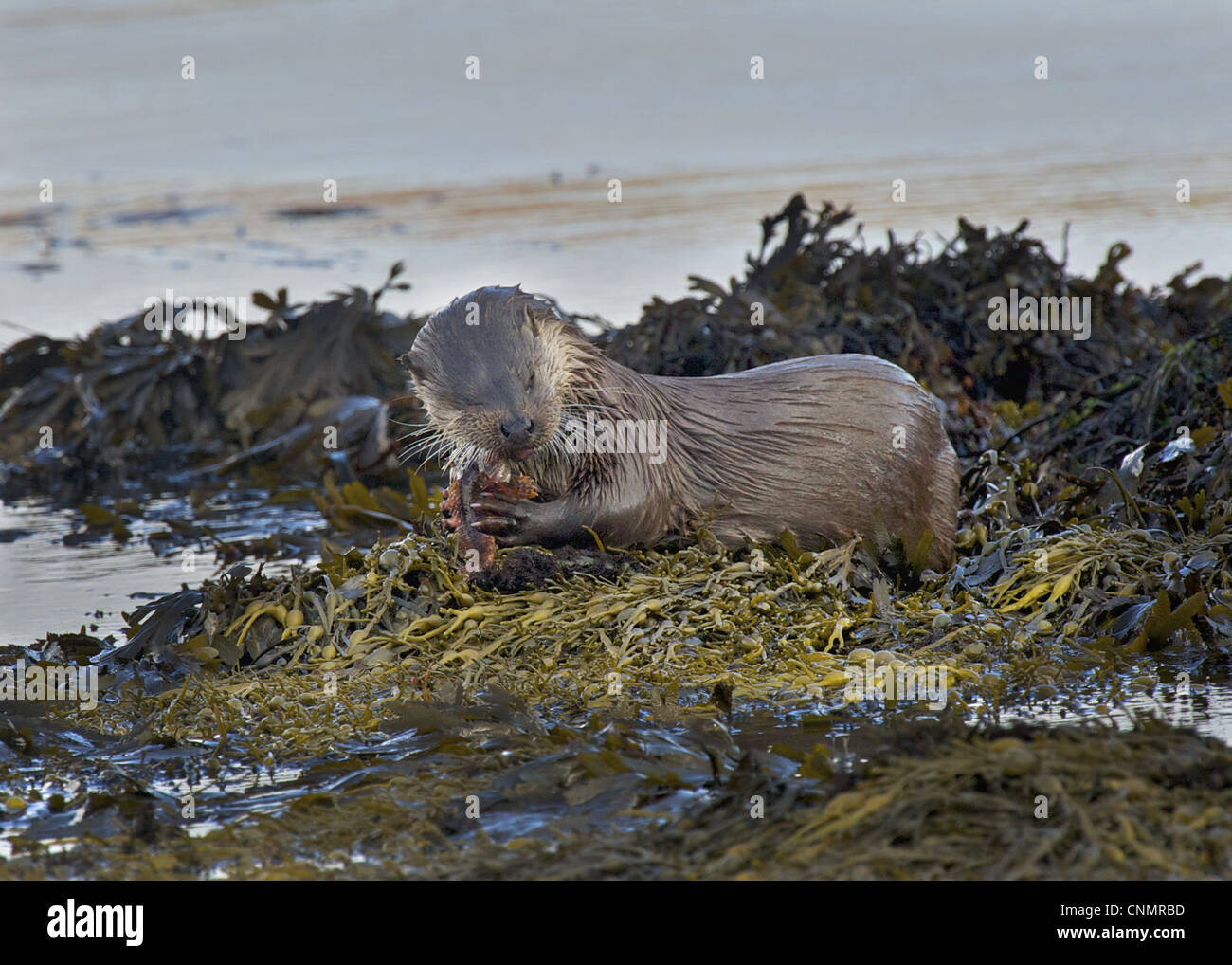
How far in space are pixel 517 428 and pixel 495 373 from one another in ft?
0.53

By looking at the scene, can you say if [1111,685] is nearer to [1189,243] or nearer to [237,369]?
[237,369]

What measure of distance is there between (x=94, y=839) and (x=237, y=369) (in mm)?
4523

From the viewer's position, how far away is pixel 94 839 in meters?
3.26

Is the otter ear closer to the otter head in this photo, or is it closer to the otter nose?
the otter head

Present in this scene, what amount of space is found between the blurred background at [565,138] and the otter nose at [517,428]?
14.3 feet

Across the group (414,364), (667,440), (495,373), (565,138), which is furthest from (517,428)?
(565,138)

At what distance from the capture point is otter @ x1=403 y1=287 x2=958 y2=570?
4109 mm

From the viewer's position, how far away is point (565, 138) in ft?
39.8

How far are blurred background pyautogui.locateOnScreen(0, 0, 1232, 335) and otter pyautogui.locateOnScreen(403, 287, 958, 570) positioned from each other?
3715 millimetres

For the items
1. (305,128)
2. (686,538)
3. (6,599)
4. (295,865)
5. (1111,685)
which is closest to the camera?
(295,865)

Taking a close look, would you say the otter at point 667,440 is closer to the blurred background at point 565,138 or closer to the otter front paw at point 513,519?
the otter front paw at point 513,519

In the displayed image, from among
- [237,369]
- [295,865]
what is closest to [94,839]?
[295,865]

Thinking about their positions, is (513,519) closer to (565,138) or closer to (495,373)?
(495,373)
